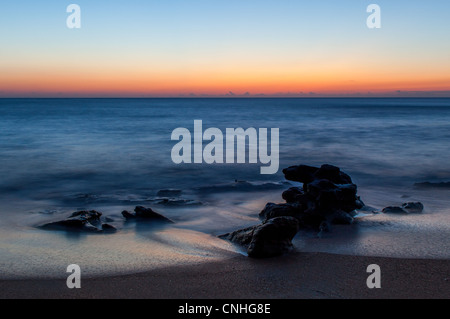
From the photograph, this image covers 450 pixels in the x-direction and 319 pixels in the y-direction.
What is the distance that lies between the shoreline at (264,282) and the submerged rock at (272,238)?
0.12 m

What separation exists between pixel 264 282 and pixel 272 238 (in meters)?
0.86

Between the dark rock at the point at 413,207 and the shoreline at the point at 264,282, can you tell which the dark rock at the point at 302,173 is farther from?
the shoreline at the point at 264,282

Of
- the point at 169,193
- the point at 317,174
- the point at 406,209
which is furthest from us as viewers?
the point at 169,193

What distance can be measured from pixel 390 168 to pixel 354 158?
2.56 metres

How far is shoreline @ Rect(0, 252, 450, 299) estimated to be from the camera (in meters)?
3.93

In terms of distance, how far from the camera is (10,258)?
4926 millimetres

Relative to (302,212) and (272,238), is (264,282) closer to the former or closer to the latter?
(272,238)

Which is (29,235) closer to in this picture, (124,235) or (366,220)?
(124,235)

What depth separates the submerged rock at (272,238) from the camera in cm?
488

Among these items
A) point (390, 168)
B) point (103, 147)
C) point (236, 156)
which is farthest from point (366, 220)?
point (103, 147)

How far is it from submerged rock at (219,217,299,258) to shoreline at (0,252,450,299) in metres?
0.12

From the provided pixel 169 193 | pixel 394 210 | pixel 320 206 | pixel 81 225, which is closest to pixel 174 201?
pixel 169 193

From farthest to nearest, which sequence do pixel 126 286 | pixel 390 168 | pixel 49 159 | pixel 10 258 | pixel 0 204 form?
pixel 49 159, pixel 390 168, pixel 0 204, pixel 10 258, pixel 126 286

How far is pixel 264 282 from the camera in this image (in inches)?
164
